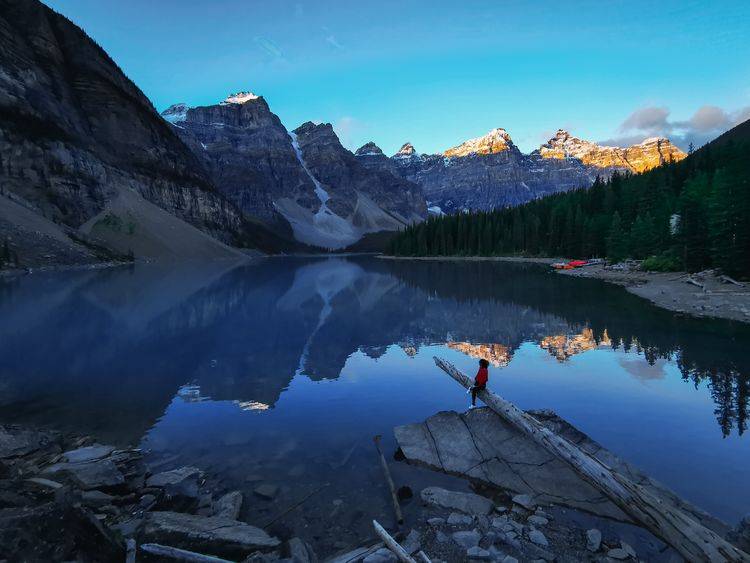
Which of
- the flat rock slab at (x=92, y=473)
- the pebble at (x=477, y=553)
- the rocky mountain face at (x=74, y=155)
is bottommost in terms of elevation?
the pebble at (x=477, y=553)

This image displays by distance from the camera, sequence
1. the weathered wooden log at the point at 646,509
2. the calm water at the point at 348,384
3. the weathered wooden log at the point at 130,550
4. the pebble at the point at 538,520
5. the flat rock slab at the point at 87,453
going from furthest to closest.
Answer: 1. the calm water at the point at 348,384
2. the flat rock slab at the point at 87,453
3. the pebble at the point at 538,520
4. the weathered wooden log at the point at 646,509
5. the weathered wooden log at the point at 130,550

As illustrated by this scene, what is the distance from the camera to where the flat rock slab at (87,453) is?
36.0 feet

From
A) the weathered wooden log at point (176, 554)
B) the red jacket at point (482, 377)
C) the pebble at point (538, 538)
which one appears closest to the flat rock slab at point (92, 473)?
the weathered wooden log at point (176, 554)

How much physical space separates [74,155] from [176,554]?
531 ft

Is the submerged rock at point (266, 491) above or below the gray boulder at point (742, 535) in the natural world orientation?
below

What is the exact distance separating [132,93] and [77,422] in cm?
21685

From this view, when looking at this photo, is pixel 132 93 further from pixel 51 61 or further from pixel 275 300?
pixel 275 300

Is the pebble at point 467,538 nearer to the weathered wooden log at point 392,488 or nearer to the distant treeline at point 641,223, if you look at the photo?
the weathered wooden log at point 392,488

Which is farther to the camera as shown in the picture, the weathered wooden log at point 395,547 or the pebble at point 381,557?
the pebble at point 381,557

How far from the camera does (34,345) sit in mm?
25531

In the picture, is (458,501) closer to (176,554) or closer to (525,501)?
(525,501)

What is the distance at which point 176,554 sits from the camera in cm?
691

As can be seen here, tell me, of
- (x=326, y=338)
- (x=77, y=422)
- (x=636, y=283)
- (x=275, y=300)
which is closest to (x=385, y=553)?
(x=77, y=422)

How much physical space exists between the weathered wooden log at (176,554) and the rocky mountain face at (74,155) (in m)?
98.4
